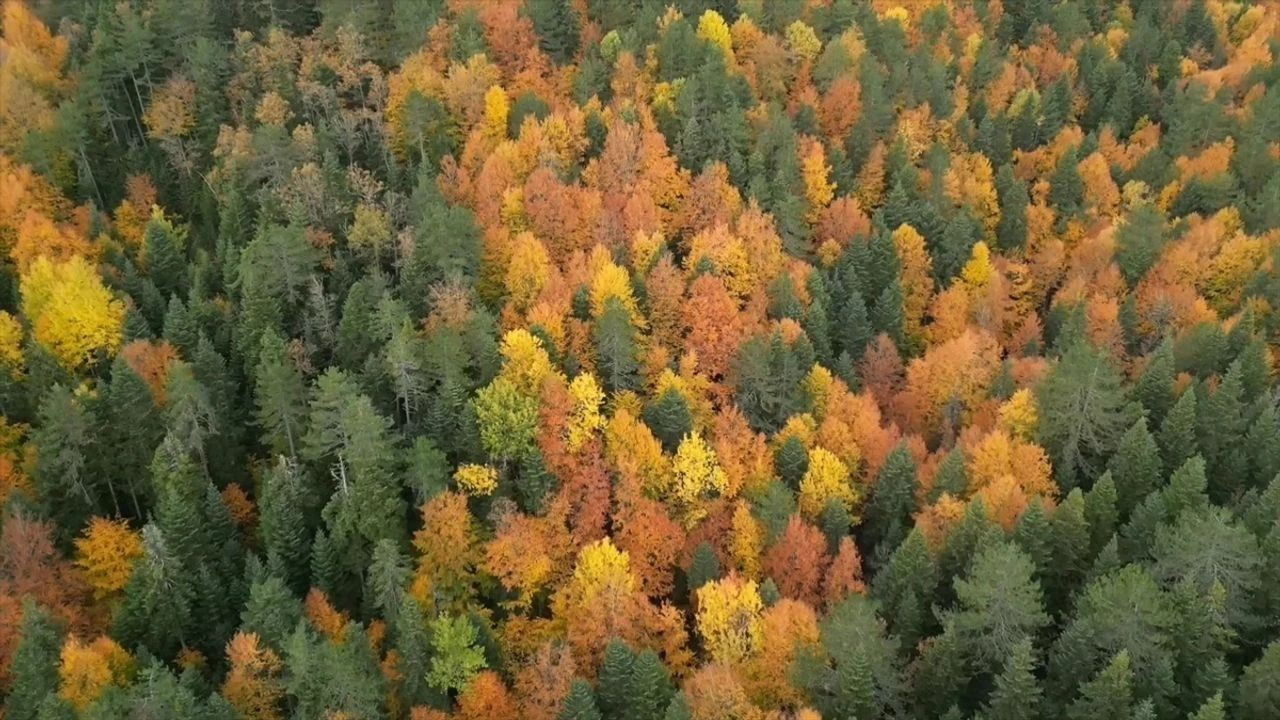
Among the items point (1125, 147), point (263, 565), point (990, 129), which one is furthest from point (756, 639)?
point (1125, 147)

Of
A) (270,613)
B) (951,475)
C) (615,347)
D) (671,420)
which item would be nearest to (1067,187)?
(951,475)

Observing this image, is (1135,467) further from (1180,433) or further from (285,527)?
(285,527)

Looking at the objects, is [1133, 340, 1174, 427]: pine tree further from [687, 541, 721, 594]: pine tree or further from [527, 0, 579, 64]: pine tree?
[527, 0, 579, 64]: pine tree

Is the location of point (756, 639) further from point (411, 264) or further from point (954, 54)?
point (954, 54)

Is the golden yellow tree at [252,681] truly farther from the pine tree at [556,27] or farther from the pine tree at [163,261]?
the pine tree at [556,27]

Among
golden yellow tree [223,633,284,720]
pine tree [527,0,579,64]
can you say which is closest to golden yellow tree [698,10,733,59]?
pine tree [527,0,579,64]

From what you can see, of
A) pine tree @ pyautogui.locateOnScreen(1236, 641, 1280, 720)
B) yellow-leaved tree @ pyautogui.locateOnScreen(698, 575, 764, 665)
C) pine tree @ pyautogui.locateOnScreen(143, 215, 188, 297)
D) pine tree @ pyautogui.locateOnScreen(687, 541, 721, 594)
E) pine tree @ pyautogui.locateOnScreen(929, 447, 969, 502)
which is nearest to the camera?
pine tree @ pyautogui.locateOnScreen(1236, 641, 1280, 720)
